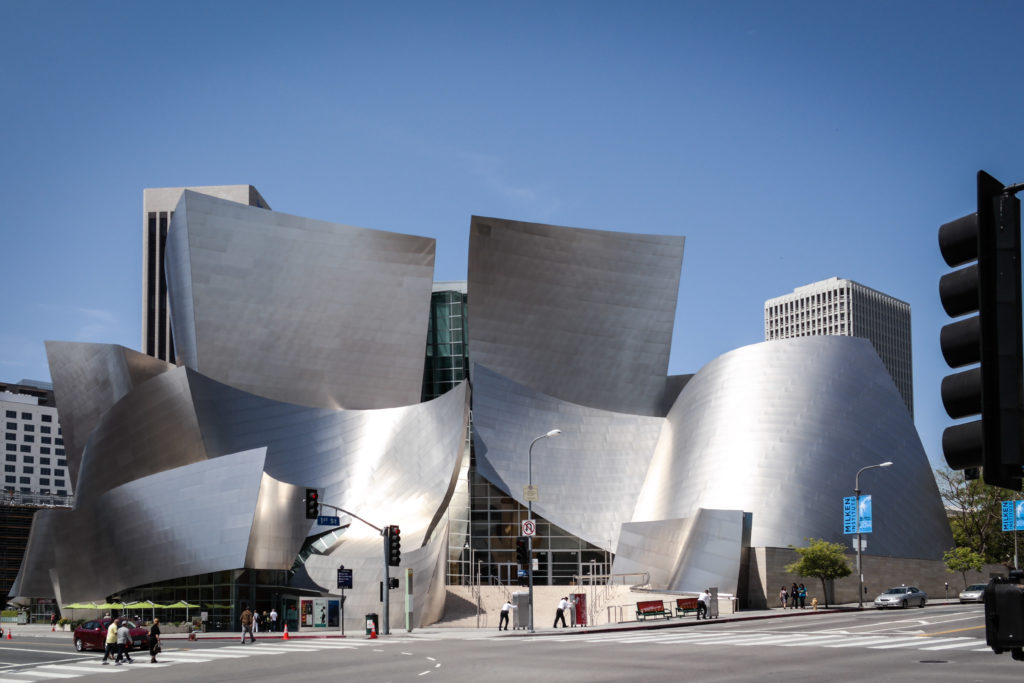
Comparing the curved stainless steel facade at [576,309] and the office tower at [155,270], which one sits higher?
the office tower at [155,270]

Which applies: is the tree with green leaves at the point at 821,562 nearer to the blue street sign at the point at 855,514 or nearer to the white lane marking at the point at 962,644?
the blue street sign at the point at 855,514

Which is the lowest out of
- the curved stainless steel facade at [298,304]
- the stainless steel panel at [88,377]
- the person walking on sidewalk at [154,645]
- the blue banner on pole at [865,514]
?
the person walking on sidewalk at [154,645]

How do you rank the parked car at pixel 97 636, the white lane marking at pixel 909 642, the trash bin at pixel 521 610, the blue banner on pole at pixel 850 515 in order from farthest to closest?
the blue banner on pole at pixel 850 515
the trash bin at pixel 521 610
the parked car at pixel 97 636
the white lane marking at pixel 909 642

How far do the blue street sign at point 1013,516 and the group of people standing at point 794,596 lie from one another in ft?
40.7

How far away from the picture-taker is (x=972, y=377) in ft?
12.3

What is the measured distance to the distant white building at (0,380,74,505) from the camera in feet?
462

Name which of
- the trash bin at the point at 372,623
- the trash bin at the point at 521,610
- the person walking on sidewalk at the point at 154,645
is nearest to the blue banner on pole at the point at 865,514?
the trash bin at the point at 521,610

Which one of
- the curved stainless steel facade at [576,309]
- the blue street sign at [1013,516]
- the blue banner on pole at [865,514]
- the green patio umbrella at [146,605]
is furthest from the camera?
the curved stainless steel facade at [576,309]

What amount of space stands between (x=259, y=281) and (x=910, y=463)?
119ft

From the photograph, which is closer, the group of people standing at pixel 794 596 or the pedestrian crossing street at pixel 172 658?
the pedestrian crossing street at pixel 172 658

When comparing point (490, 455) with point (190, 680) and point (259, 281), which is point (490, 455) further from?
point (190, 680)

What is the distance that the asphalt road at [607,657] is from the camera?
1761cm

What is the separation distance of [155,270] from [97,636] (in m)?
96.7

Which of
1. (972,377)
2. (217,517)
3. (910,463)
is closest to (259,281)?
(217,517)
